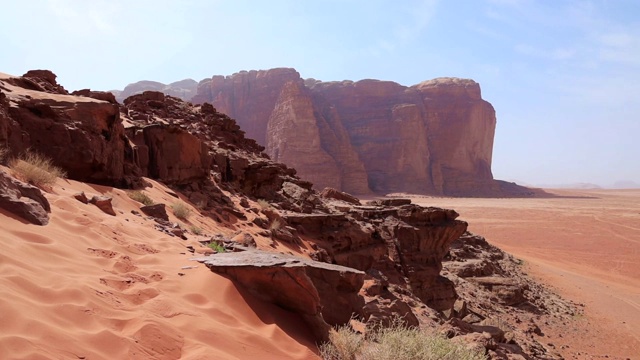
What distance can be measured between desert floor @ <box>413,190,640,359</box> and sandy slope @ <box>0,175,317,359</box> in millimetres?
9837

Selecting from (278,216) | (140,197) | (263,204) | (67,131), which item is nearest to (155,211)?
(140,197)

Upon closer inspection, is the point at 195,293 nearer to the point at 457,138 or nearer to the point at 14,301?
the point at 14,301

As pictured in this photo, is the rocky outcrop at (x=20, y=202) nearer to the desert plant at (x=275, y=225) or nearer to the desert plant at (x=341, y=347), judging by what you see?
the desert plant at (x=341, y=347)

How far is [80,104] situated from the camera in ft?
26.5

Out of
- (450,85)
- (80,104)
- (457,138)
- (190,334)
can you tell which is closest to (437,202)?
(457,138)

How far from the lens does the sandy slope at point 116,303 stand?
2562mm

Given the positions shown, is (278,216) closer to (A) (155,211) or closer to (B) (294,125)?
(A) (155,211)

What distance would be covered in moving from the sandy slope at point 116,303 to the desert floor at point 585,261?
9.84 meters

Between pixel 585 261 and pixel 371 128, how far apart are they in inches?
1758

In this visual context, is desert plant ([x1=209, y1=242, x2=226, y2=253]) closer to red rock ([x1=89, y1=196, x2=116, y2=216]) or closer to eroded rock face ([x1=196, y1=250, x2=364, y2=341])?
eroded rock face ([x1=196, y1=250, x2=364, y2=341])

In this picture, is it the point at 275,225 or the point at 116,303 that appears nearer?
the point at 116,303

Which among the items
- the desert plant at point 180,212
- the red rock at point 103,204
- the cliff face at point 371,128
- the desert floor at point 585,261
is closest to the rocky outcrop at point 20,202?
the red rock at point 103,204

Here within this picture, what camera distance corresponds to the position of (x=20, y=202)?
3990 mm

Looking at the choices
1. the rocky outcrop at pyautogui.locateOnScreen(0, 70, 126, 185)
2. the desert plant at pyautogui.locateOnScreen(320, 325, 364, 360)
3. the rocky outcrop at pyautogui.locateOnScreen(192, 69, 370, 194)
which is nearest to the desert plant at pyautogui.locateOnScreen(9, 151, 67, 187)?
the rocky outcrop at pyautogui.locateOnScreen(0, 70, 126, 185)
